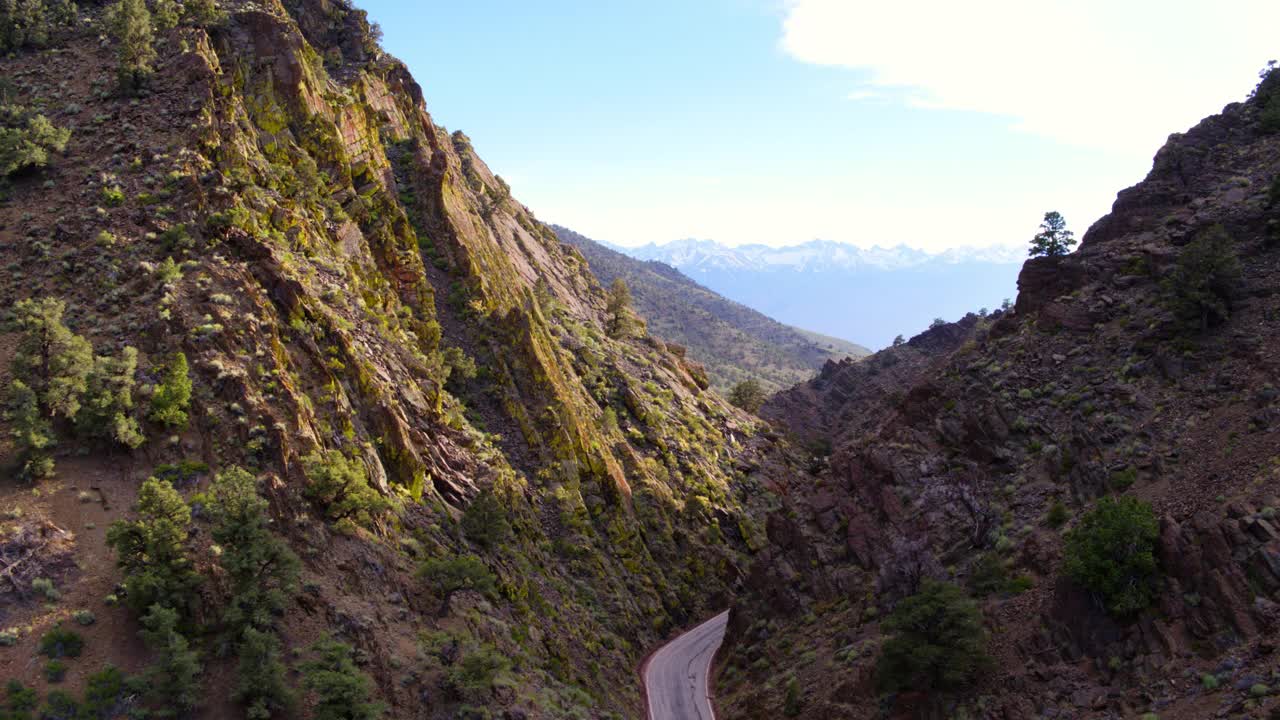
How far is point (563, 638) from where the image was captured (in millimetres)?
36812

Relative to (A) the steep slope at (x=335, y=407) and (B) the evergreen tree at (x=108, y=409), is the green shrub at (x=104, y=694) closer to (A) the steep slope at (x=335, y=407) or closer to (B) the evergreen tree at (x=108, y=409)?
(A) the steep slope at (x=335, y=407)

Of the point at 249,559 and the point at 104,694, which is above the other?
the point at 249,559

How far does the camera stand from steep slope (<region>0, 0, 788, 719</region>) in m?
24.8

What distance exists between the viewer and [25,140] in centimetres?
3450

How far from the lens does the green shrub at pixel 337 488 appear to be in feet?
92.9

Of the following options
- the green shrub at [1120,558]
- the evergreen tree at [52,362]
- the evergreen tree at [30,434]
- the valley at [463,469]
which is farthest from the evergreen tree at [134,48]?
the green shrub at [1120,558]

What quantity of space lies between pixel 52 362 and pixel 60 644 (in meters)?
10.9

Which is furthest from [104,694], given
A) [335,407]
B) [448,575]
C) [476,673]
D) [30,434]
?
[335,407]

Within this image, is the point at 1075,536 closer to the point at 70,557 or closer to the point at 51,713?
the point at 51,713

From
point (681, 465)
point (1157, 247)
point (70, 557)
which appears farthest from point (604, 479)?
point (1157, 247)

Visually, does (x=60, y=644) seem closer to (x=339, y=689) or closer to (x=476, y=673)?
(x=339, y=689)

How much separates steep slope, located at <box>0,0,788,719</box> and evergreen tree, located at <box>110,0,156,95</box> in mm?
842

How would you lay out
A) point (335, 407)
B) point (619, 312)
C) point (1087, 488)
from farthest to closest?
1. point (619, 312)
2. point (335, 407)
3. point (1087, 488)

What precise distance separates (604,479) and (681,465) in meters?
11.2
